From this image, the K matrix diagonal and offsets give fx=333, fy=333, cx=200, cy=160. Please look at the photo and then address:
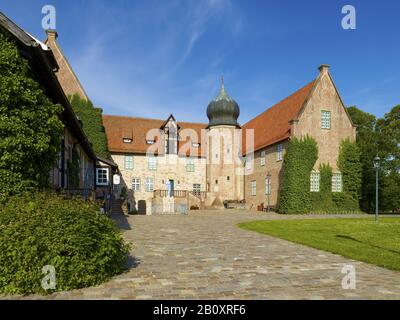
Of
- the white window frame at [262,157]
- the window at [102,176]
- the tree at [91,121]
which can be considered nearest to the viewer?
the window at [102,176]

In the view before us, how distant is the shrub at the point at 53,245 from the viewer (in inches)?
215

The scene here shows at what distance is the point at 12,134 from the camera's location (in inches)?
305

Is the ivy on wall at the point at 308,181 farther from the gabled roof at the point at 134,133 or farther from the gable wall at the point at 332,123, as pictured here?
the gabled roof at the point at 134,133

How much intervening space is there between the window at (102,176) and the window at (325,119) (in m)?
19.7

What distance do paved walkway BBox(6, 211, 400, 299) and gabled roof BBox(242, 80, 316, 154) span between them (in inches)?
839

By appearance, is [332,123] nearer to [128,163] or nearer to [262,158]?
[262,158]

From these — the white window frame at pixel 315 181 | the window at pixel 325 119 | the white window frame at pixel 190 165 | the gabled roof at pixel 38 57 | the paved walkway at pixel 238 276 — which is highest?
the window at pixel 325 119

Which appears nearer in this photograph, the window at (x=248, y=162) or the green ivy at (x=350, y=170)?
the green ivy at (x=350, y=170)

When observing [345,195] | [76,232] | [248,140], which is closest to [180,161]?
[248,140]

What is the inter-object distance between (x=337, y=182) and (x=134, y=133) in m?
21.4

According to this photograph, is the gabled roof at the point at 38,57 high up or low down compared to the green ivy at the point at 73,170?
up

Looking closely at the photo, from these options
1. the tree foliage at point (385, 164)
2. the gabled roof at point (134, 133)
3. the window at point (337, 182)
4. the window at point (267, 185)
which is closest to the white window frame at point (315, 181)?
the window at point (337, 182)

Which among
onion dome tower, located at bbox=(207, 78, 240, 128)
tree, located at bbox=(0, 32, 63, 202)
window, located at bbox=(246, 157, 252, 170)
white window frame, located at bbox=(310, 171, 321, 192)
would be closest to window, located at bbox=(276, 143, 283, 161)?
white window frame, located at bbox=(310, 171, 321, 192)

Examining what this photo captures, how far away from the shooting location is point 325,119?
30.5m
